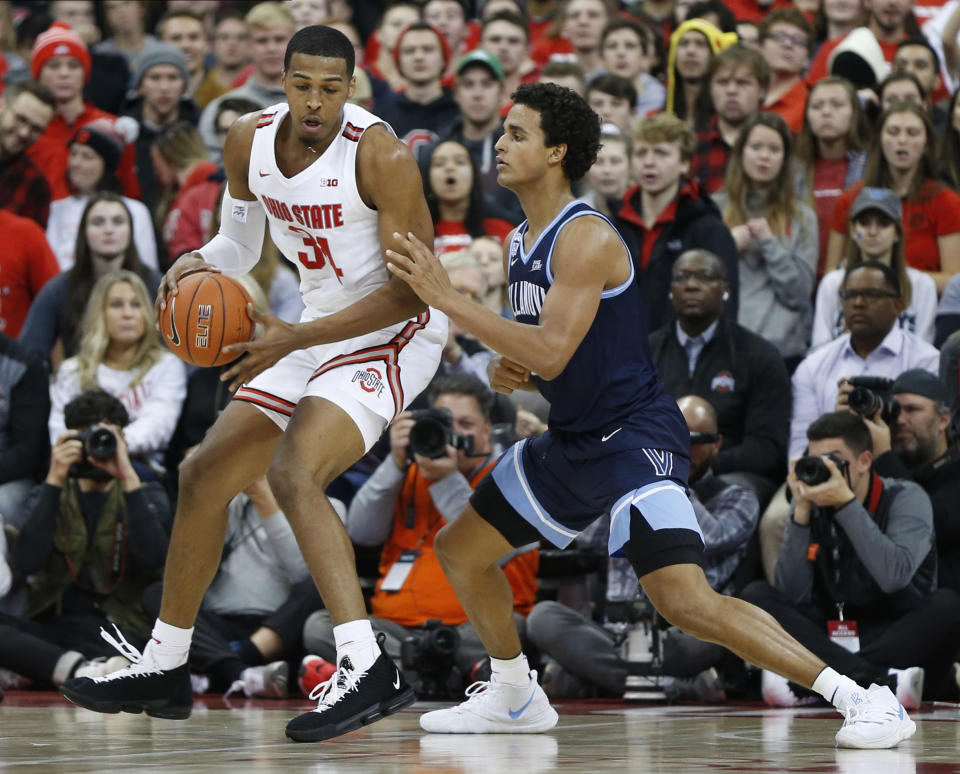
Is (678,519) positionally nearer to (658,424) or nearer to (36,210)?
(658,424)

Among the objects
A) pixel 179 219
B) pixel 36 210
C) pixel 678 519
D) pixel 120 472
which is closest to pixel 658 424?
pixel 678 519

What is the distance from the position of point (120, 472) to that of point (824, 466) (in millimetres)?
3523

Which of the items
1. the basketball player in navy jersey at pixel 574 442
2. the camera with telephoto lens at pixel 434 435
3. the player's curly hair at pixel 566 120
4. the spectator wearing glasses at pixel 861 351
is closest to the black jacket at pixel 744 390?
the spectator wearing glasses at pixel 861 351

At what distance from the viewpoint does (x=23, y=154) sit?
10.5 meters

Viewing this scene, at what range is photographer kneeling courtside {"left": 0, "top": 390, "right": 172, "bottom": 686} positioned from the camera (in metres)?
7.70

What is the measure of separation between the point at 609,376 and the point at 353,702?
4.42 feet

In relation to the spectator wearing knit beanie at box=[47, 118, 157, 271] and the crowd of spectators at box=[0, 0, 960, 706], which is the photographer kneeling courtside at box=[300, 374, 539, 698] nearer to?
the crowd of spectators at box=[0, 0, 960, 706]

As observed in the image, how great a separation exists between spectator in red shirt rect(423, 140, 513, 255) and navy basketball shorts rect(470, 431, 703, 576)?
161 inches

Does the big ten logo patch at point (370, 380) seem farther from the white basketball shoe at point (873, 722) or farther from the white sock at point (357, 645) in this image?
the white basketball shoe at point (873, 722)

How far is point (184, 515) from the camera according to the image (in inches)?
208

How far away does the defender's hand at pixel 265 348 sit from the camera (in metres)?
4.95

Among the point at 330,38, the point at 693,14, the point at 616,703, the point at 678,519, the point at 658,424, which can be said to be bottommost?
the point at 616,703

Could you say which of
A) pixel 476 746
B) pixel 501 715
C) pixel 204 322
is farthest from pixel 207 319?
pixel 501 715

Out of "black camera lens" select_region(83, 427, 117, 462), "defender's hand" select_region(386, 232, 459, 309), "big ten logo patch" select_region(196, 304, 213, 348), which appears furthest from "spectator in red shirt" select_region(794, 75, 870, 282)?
"big ten logo patch" select_region(196, 304, 213, 348)
